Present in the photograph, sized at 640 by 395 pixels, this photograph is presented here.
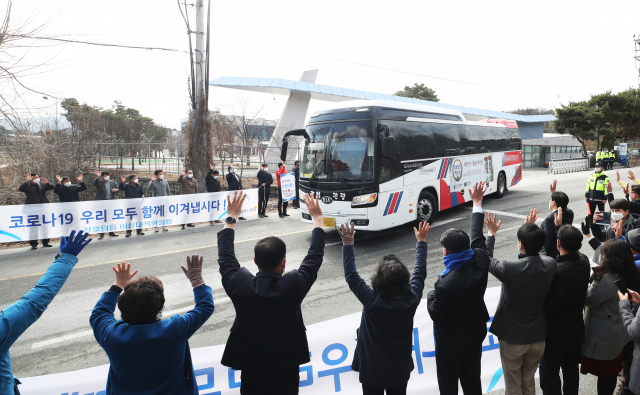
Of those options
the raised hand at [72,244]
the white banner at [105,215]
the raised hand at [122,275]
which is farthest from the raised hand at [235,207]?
the white banner at [105,215]

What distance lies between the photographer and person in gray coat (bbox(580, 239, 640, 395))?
3289 millimetres

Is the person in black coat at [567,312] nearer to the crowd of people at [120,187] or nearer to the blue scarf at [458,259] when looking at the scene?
the blue scarf at [458,259]

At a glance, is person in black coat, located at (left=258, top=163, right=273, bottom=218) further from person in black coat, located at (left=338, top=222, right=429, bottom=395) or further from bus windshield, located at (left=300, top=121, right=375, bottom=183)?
person in black coat, located at (left=338, top=222, right=429, bottom=395)

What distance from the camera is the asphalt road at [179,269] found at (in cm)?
520

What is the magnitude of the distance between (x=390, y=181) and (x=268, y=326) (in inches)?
288

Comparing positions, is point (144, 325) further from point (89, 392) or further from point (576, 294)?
point (576, 294)

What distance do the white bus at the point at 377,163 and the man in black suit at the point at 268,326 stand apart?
21.1 ft

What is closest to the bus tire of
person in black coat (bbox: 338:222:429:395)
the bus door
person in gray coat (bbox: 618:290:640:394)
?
the bus door

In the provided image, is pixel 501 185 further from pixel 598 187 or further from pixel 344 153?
pixel 344 153

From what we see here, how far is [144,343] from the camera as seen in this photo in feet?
7.20

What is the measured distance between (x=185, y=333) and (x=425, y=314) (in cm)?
244

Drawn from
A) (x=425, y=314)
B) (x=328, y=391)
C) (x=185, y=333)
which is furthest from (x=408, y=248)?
(x=185, y=333)

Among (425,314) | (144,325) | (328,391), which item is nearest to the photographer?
(144,325)

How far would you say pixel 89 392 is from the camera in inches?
121
